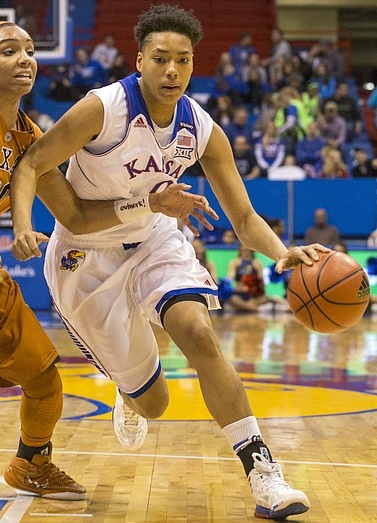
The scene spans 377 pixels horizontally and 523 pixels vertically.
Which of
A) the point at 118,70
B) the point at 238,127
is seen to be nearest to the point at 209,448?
the point at 238,127

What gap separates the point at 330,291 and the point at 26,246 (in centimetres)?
136

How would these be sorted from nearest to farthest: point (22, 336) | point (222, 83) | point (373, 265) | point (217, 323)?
point (22, 336)
point (217, 323)
point (373, 265)
point (222, 83)

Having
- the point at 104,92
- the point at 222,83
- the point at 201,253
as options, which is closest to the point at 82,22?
the point at 222,83

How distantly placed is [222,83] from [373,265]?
6.32 meters

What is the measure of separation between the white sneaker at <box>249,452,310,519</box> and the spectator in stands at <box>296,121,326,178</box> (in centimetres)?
1238

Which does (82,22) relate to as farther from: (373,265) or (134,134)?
(134,134)

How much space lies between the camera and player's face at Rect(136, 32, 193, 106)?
4.27 meters

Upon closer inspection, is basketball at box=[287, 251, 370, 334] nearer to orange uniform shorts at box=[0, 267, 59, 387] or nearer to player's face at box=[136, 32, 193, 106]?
player's face at box=[136, 32, 193, 106]

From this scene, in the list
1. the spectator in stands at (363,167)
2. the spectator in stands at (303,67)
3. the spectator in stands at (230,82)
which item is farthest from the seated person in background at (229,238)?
the spectator in stands at (303,67)

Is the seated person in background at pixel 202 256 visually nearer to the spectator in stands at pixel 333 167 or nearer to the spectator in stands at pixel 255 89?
the spectator in stands at pixel 333 167

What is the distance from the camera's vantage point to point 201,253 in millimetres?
13578

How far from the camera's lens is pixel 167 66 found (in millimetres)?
4277

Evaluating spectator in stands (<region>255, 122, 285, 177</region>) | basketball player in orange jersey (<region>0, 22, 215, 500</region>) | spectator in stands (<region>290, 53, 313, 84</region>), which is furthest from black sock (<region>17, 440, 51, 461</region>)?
spectator in stands (<region>290, 53, 313, 84</region>)

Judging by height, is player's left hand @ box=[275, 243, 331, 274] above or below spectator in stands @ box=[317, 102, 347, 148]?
above
